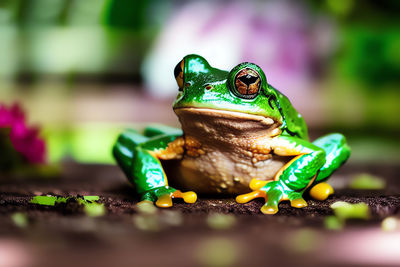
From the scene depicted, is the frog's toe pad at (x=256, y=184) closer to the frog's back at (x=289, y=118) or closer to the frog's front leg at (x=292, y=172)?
the frog's front leg at (x=292, y=172)

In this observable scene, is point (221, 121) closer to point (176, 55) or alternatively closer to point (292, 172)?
point (292, 172)

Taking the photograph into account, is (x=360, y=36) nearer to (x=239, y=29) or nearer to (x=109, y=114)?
(x=239, y=29)

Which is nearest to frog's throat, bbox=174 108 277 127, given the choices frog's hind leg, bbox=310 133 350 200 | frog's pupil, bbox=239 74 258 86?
frog's pupil, bbox=239 74 258 86

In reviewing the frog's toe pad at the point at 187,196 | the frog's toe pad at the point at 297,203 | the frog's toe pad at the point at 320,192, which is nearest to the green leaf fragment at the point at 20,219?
the frog's toe pad at the point at 187,196

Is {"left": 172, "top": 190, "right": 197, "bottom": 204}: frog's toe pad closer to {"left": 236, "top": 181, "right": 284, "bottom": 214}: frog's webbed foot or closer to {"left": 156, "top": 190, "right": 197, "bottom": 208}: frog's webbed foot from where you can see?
{"left": 156, "top": 190, "right": 197, "bottom": 208}: frog's webbed foot

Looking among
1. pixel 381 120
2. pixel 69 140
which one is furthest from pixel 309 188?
pixel 381 120
